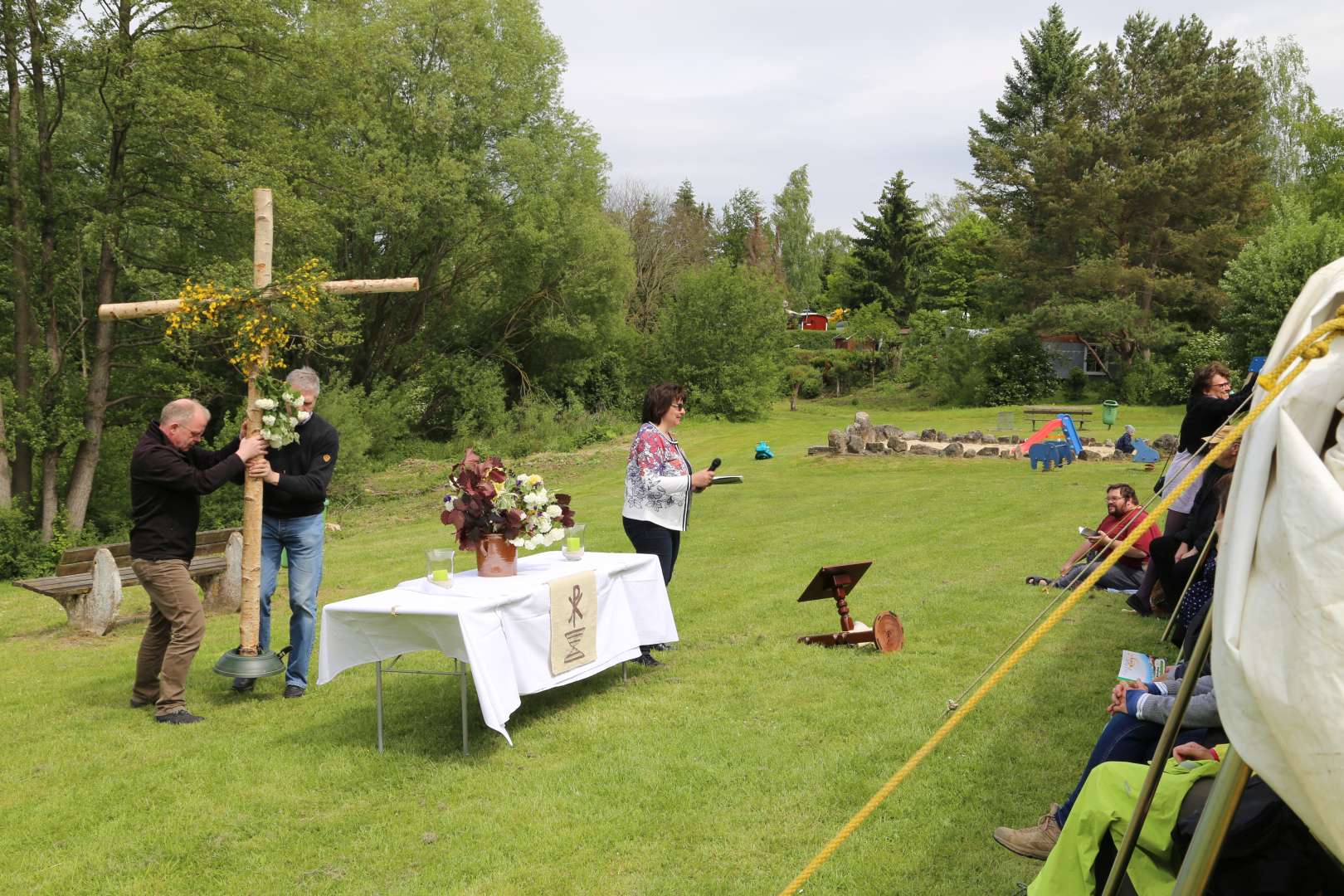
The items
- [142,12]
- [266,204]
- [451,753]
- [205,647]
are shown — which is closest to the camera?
[451,753]

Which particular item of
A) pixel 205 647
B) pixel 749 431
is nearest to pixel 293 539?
pixel 205 647

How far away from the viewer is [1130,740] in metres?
3.93

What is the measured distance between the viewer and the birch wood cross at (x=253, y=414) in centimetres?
638

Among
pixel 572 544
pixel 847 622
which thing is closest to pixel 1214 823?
pixel 572 544

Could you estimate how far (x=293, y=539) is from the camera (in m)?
6.71

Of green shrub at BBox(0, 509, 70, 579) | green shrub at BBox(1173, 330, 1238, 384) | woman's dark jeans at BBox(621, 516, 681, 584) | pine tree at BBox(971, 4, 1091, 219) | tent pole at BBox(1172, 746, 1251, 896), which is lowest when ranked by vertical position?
green shrub at BBox(0, 509, 70, 579)

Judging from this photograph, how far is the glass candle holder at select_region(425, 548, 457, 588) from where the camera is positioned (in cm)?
587

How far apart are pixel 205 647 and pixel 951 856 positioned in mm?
6711

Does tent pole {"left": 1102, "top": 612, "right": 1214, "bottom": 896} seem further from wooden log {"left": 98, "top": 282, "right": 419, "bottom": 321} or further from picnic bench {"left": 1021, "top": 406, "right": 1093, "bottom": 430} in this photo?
picnic bench {"left": 1021, "top": 406, "right": 1093, "bottom": 430}

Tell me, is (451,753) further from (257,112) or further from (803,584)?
(257,112)

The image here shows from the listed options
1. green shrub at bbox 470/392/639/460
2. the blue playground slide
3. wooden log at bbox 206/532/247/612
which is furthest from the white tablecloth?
green shrub at bbox 470/392/639/460

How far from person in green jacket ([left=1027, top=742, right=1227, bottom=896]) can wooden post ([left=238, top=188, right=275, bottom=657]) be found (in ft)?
16.2

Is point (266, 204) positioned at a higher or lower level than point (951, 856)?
higher

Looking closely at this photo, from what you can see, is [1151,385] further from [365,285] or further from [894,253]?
[365,285]
